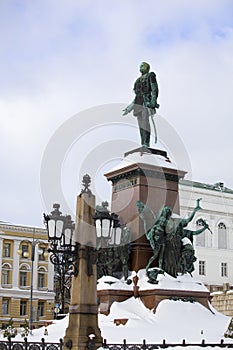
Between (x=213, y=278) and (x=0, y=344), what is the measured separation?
58.4m

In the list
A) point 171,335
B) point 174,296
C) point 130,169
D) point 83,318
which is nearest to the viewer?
point 83,318

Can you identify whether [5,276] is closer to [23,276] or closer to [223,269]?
[23,276]

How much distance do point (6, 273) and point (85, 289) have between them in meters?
54.9

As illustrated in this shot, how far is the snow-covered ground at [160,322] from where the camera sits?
1783 centimetres

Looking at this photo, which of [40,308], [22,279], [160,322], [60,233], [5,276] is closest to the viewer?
[60,233]

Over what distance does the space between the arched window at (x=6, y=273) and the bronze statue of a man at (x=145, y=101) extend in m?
45.7

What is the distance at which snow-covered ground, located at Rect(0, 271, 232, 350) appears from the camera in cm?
1783

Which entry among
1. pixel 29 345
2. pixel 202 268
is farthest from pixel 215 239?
pixel 29 345

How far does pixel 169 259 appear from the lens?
21.5 m

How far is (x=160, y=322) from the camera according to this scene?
1953cm

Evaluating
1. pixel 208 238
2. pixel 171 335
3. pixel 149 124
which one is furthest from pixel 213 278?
pixel 171 335

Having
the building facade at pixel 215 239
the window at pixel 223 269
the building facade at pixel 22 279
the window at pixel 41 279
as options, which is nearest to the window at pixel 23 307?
the building facade at pixel 22 279

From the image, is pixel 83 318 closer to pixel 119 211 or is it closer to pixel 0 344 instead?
pixel 0 344

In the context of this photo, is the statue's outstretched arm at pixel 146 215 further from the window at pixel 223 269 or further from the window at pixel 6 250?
the window at pixel 223 269
